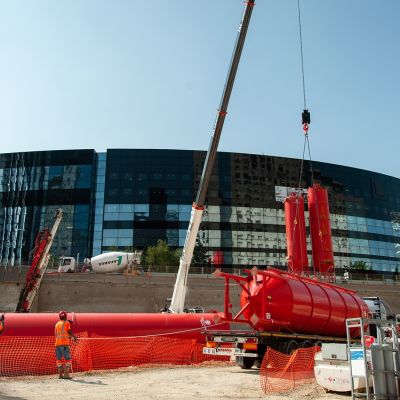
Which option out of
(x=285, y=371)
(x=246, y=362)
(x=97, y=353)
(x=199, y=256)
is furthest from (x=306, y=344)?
(x=199, y=256)

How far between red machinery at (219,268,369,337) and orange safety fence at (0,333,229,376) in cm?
268

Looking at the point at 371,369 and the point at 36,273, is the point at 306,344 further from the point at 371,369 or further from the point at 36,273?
the point at 36,273

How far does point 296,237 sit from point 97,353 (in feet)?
78.8

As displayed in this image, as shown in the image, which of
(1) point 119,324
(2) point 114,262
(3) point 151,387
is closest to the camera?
(3) point 151,387

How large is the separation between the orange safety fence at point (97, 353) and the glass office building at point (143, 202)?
60.5m

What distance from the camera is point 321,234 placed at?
120ft

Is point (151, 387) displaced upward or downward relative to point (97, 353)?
downward

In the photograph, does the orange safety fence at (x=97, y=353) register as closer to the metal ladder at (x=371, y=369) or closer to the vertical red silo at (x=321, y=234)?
the metal ladder at (x=371, y=369)

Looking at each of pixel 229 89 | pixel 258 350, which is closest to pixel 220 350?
pixel 258 350

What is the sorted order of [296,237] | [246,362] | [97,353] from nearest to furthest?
[246,362] → [97,353] → [296,237]

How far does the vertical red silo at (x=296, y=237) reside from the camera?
36281mm

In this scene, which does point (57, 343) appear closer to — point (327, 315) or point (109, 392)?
point (109, 392)

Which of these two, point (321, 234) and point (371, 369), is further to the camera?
point (321, 234)

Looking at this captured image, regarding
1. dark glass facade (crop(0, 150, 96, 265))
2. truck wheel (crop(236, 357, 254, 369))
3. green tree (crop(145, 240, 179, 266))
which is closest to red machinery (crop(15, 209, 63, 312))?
truck wheel (crop(236, 357, 254, 369))
